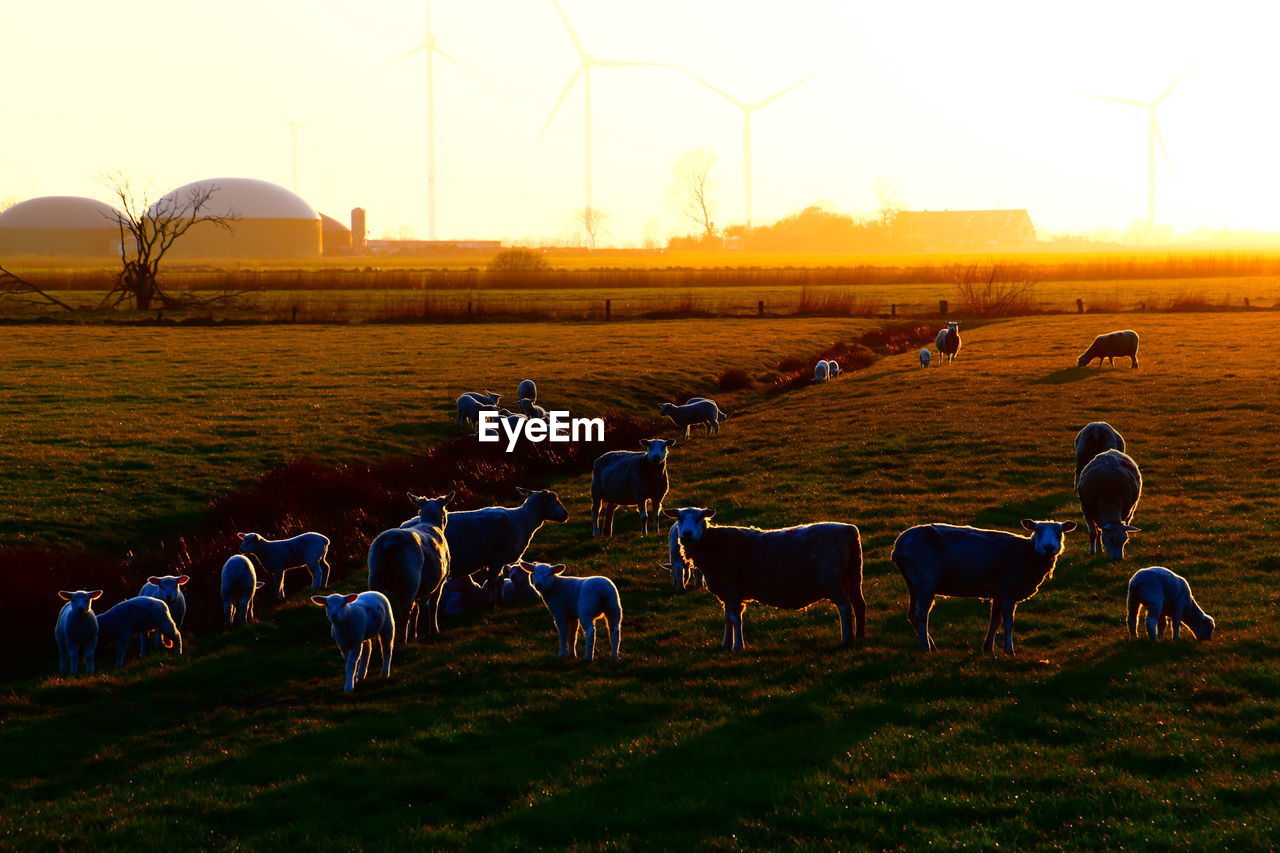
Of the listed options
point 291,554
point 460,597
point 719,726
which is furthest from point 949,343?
point 719,726

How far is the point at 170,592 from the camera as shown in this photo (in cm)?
1523

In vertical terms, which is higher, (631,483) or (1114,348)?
(1114,348)

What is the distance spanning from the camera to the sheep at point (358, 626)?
12.5m

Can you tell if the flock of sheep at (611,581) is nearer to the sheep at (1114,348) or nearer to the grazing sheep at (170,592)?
the grazing sheep at (170,592)

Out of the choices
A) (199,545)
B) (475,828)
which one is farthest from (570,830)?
(199,545)

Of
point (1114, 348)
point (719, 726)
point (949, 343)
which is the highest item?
point (949, 343)

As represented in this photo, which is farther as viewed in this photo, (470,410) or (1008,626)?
(470,410)

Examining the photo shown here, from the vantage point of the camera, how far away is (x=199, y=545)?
1950cm

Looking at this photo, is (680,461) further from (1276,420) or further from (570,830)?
(570,830)

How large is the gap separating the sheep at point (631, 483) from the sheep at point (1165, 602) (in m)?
8.87

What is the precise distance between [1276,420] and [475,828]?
26858 mm

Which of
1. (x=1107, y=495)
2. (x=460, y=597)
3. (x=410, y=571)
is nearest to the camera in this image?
(x=410, y=571)

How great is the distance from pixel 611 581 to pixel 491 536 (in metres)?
3.01

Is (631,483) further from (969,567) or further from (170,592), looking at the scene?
(969,567)
